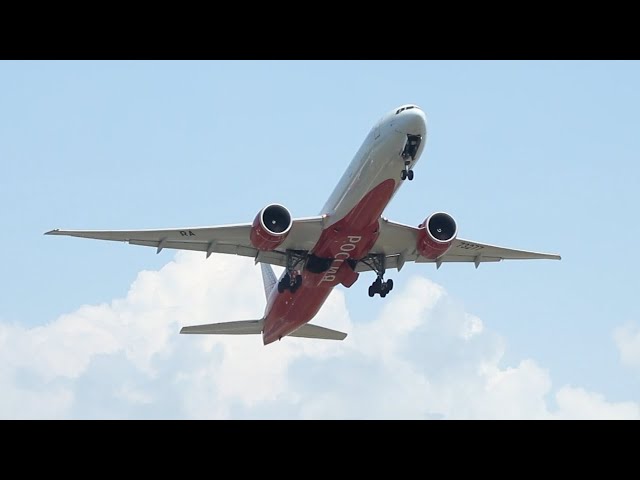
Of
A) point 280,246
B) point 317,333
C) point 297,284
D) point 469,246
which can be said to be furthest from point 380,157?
point 317,333

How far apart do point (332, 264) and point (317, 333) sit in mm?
10102

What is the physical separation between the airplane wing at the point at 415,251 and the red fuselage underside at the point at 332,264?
1675 mm

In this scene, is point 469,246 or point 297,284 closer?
point 297,284

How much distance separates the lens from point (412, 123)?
108 feet

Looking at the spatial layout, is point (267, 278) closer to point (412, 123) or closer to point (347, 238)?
point (347, 238)

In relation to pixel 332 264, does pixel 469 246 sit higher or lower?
higher

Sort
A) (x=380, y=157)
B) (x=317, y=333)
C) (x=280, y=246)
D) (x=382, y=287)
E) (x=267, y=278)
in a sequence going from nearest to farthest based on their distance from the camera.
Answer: (x=380, y=157) → (x=280, y=246) → (x=382, y=287) → (x=317, y=333) → (x=267, y=278)

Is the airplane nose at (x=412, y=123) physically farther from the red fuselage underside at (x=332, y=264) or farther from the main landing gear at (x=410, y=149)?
the red fuselage underside at (x=332, y=264)

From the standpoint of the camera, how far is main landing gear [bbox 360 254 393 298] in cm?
3959

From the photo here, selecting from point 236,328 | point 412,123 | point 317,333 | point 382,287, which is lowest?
point 236,328

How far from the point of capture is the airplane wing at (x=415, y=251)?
38.7 meters

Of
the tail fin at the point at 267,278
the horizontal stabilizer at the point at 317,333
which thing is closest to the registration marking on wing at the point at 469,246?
the horizontal stabilizer at the point at 317,333
